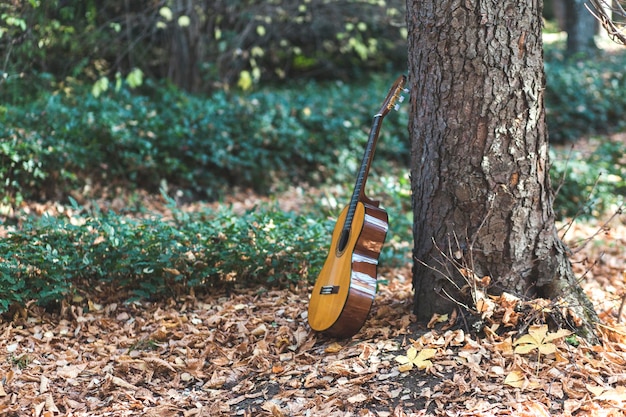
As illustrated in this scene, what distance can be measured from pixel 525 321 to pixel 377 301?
107 cm

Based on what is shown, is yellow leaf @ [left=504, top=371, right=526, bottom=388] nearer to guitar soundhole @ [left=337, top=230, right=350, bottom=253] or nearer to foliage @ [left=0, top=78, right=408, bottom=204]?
guitar soundhole @ [left=337, top=230, right=350, bottom=253]

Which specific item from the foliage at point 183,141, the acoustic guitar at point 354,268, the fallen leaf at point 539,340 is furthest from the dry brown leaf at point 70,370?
the foliage at point 183,141

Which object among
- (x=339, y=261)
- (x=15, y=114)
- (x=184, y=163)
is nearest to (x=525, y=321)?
(x=339, y=261)

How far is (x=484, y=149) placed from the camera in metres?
3.34

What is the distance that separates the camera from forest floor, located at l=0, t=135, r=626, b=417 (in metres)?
3.02

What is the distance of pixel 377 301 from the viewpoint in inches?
164

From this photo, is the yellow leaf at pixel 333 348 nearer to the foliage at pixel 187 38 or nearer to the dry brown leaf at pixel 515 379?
the dry brown leaf at pixel 515 379

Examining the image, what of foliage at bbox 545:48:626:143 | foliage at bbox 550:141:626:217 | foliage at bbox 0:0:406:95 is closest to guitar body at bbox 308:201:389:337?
foliage at bbox 0:0:406:95

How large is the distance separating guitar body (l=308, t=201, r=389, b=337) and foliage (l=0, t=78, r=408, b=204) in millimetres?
3488

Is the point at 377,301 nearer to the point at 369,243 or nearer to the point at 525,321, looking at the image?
the point at 369,243

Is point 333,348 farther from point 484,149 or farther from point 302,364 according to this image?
point 484,149

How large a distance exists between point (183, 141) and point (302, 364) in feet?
13.4

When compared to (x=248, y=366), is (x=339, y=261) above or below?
above

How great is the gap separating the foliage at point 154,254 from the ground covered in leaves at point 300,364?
238mm
